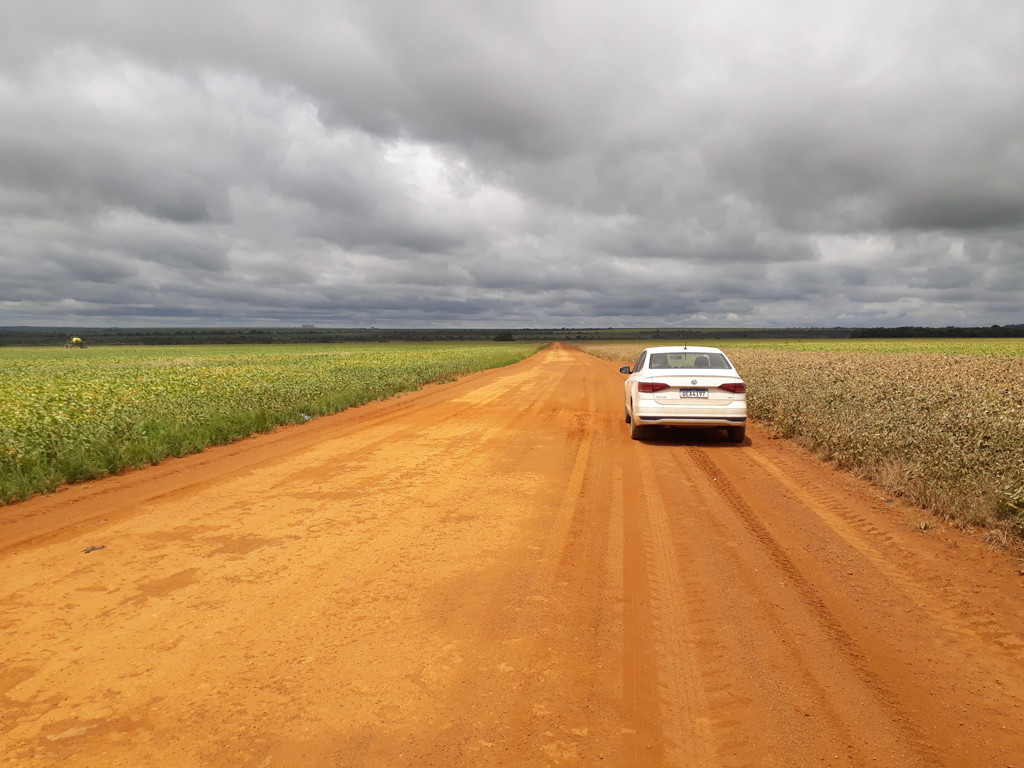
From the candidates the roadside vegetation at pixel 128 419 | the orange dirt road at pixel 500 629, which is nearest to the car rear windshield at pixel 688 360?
the orange dirt road at pixel 500 629

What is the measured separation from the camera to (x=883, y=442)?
26.1ft

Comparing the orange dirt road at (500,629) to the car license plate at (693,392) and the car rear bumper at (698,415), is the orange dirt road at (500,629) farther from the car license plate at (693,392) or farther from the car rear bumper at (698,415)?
the car license plate at (693,392)

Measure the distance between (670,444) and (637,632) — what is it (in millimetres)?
6968

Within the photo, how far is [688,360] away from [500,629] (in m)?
8.33

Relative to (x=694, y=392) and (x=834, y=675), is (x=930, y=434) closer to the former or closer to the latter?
(x=694, y=392)

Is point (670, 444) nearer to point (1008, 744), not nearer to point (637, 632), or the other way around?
point (637, 632)

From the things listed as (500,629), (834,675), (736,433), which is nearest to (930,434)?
(736,433)

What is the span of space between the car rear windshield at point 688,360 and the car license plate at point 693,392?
864mm

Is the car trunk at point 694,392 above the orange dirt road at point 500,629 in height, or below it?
above

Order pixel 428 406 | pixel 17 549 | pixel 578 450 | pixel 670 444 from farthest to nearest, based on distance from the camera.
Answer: pixel 428 406 < pixel 670 444 < pixel 578 450 < pixel 17 549

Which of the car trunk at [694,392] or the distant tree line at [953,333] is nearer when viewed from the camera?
the car trunk at [694,392]

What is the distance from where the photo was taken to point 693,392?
9.91 meters

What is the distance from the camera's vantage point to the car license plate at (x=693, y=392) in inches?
389

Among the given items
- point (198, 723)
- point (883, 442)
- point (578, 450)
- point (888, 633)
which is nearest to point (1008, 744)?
point (888, 633)
